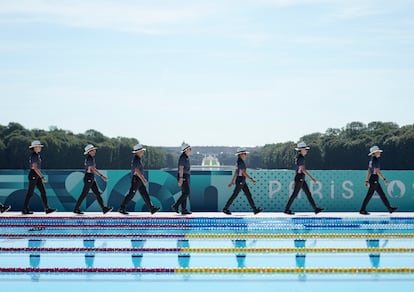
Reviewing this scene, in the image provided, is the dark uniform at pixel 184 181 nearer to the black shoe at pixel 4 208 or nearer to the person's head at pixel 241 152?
the person's head at pixel 241 152

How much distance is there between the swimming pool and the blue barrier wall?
1.29 metres

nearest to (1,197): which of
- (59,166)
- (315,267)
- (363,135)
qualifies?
(315,267)

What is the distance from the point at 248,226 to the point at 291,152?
342 feet

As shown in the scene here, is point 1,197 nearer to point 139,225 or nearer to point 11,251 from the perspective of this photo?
point 139,225

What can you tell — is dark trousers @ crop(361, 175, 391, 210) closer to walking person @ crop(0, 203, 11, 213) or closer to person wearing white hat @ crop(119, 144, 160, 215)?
person wearing white hat @ crop(119, 144, 160, 215)

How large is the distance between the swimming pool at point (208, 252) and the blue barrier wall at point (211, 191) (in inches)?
50.8

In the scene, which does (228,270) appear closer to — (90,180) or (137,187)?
(137,187)

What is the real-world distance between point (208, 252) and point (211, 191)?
6.97 m

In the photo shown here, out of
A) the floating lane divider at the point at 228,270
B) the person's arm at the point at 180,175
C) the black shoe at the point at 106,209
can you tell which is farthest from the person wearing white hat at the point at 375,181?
the floating lane divider at the point at 228,270

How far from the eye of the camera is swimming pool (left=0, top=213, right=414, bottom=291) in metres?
10.2

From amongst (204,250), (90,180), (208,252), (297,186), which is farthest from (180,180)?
(208,252)

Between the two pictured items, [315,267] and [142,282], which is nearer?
[142,282]

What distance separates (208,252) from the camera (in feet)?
42.1

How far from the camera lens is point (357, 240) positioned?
14.5m
